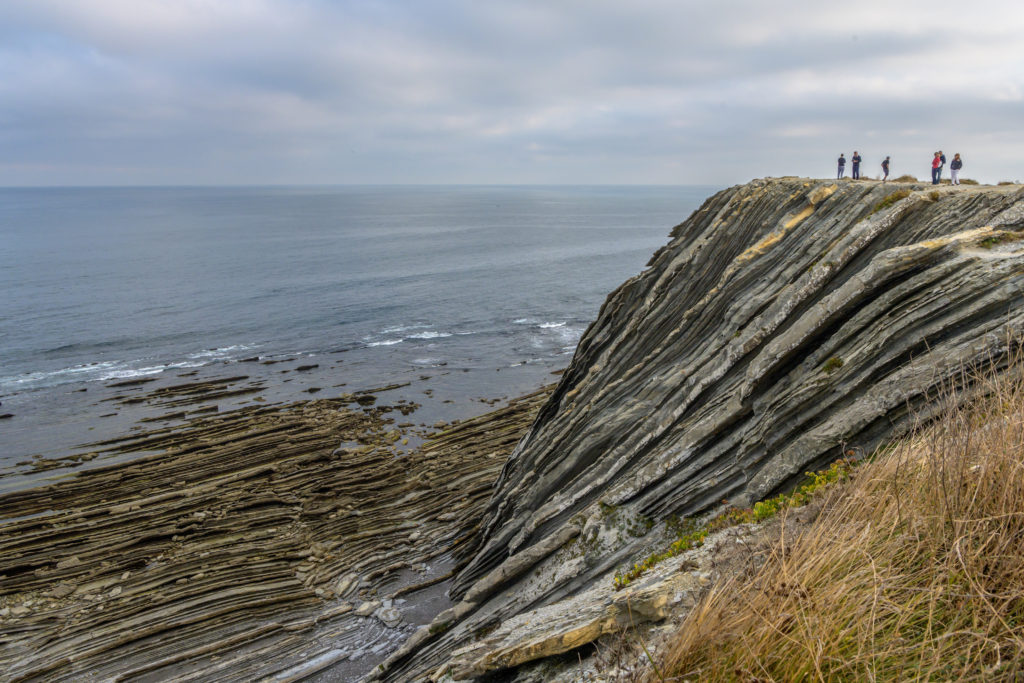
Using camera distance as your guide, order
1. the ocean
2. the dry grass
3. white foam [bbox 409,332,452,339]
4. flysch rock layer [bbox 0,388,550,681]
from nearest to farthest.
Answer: the dry grass, flysch rock layer [bbox 0,388,550,681], the ocean, white foam [bbox 409,332,452,339]

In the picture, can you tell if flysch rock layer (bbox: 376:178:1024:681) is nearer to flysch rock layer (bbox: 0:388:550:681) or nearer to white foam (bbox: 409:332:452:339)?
flysch rock layer (bbox: 0:388:550:681)

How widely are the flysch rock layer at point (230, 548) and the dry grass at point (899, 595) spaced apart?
1880 cm

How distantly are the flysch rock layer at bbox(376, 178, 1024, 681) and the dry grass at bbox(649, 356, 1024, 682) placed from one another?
225cm

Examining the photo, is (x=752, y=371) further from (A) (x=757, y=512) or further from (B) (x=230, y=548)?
(B) (x=230, y=548)

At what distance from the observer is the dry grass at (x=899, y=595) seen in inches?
207

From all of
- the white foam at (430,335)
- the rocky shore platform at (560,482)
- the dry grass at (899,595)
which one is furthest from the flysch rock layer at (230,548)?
the white foam at (430,335)

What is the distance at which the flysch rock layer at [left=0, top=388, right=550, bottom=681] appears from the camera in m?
21.4

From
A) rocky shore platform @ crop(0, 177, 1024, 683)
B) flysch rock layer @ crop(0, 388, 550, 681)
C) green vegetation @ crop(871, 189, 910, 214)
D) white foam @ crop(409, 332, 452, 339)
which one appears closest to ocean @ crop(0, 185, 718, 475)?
white foam @ crop(409, 332, 452, 339)

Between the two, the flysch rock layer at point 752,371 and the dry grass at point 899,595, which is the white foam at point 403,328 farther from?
the dry grass at point 899,595

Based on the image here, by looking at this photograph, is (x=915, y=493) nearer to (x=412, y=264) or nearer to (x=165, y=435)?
(x=165, y=435)

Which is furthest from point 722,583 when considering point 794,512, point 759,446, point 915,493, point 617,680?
point 759,446

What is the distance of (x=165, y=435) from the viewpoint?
1518 inches

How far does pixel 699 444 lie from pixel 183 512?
2553 centimetres

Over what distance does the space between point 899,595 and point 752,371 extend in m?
8.02
